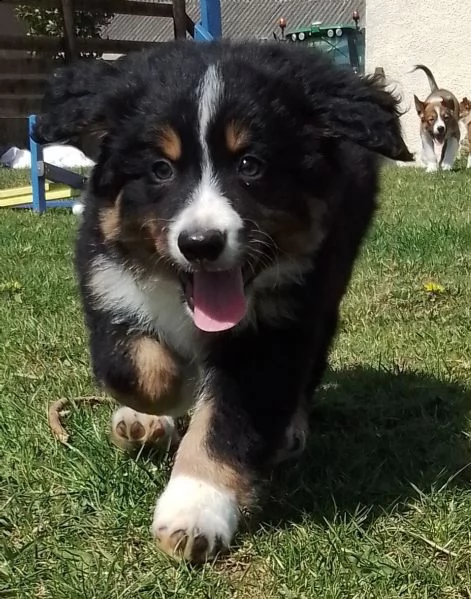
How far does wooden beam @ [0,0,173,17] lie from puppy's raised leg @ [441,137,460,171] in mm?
4745

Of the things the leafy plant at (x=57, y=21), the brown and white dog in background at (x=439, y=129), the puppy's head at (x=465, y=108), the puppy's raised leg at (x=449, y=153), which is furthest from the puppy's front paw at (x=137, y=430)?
the leafy plant at (x=57, y=21)

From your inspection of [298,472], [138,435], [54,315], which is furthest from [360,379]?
[54,315]

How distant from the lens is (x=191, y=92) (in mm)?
2195

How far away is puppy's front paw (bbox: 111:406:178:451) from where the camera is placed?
2.49 m

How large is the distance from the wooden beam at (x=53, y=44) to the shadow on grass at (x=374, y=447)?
11774 millimetres

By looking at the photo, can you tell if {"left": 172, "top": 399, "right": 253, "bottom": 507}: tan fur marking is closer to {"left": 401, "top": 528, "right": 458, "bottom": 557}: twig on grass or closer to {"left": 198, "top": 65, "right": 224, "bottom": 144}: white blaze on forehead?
{"left": 401, "top": 528, "right": 458, "bottom": 557}: twig on grass

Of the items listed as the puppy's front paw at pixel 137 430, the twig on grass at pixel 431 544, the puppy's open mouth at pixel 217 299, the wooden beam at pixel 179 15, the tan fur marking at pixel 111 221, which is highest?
the wooden beam at pixel 179 15

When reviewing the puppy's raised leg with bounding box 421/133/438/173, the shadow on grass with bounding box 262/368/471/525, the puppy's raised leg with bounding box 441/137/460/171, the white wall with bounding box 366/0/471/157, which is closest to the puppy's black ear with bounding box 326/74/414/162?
the shadow on grass with bounding box 262/368/471/525

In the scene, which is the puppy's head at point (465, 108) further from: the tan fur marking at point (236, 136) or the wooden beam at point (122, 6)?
the tan fur marking at point (236, 136)

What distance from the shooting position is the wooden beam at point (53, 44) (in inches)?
554

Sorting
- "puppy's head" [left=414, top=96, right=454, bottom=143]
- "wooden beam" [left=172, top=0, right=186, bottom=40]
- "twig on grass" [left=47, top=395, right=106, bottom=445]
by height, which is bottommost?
"twig on grass" [left=47, top=395, right=106, bottom=445]

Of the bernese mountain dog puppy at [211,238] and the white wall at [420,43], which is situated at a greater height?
the white wall at [420,43]

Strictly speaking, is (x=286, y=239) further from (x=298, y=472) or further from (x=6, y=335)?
(x=6, y=335)

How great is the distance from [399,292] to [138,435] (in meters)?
2.31
